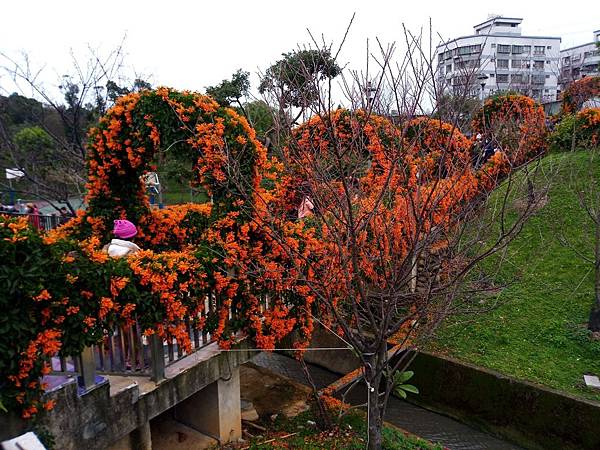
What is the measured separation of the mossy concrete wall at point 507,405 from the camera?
20.4 ft

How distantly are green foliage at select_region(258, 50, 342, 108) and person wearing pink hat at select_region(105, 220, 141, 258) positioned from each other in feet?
7.97

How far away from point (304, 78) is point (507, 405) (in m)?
6.23

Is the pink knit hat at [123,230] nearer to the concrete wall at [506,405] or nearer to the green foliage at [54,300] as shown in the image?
the green foliage at [54,300]

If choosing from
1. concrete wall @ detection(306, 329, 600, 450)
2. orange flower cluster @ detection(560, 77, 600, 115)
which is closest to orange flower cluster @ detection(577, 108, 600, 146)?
orange flower cluster @ detection(560, 77, 600, 115)

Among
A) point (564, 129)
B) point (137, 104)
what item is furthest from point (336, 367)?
point (564, 129)

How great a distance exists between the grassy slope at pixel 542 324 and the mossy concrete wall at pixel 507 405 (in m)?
0.29

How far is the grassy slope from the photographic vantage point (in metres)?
7.20

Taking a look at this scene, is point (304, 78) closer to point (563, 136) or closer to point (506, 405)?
point (506, 405)

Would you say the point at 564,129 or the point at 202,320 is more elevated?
the point at 564,129

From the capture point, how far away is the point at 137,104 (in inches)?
224

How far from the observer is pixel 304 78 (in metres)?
3.52

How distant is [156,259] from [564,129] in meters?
15.3

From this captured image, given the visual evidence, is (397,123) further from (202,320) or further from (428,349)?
(428,349)

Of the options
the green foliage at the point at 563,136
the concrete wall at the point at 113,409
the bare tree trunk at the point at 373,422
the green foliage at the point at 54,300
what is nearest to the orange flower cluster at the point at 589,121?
the green foliage at the point at 563,136
